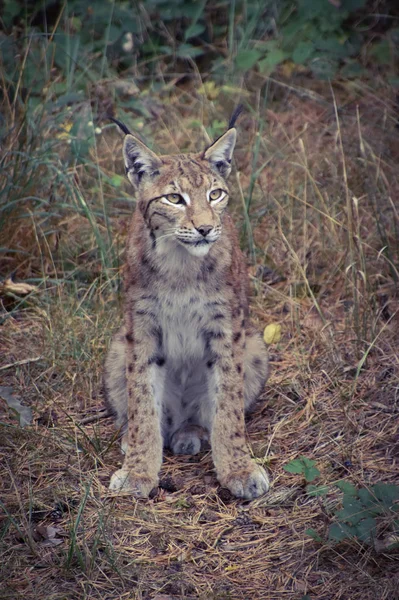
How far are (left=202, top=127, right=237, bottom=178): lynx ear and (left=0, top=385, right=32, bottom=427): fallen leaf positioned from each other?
1605mm

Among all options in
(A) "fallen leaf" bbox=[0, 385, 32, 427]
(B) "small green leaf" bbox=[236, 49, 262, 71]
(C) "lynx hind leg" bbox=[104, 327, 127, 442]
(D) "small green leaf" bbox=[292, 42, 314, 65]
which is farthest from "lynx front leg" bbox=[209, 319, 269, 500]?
(B) "small green leaf" bbox=[236, 49, 262, 71]

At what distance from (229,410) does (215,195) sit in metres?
1.09

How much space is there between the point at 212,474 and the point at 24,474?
956 millimetres

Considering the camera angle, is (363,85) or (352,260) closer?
(352,260)

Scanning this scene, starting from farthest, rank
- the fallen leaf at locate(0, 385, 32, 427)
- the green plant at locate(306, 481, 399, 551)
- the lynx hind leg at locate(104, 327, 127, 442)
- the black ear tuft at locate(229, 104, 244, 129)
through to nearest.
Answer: the lynx hind leg at locate(104, 327, 127, 442), the fallen leaf at locate(0, 385, 32, 427), the black ear tuft at locate(229, 104, 244, 129), the green plant at locate(306, 481, 399, 551)

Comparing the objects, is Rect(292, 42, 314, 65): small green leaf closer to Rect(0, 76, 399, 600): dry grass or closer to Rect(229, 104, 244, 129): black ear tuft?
Rect(0, 76, 399, 600): dry grass

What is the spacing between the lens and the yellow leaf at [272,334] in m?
5.21

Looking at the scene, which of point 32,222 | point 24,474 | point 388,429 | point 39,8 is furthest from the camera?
point 39,8

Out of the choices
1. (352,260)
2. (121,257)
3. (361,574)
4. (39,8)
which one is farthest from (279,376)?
(39,8)

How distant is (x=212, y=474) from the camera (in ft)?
13.8

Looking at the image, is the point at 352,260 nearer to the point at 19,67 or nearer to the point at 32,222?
the point at 32,222

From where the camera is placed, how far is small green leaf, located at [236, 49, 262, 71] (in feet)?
22.9

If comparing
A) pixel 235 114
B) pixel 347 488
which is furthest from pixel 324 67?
pixel 347 488

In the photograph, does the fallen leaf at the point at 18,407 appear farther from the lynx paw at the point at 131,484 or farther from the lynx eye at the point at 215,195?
the lynx eye at the point at 215,195
